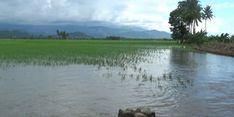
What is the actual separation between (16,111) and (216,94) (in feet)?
28.6

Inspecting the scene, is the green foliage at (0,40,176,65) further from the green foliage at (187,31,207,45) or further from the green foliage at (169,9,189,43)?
the green foliage at (169,9,189,43)

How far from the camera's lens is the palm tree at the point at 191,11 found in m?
90.9

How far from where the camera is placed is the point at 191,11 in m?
91.0

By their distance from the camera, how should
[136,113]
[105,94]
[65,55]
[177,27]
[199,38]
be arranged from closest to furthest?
[136,113], [105,94], [65,55], [199,38], [177,27]

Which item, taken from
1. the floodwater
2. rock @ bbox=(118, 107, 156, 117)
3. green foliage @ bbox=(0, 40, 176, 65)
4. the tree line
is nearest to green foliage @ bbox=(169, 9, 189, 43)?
the tree line

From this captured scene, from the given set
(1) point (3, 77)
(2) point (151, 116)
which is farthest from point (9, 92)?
(2) point (151, 116)

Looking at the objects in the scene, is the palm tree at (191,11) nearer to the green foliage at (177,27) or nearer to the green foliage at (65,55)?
the green foliage at (177,27)

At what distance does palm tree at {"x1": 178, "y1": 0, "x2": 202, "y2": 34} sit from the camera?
90875 millimetres

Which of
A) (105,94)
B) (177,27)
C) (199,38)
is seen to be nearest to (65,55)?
(105,94)

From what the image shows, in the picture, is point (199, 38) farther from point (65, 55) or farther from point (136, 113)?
point (136, 113)

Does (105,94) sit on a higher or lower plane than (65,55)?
higher

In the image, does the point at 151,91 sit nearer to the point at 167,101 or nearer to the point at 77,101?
the point at 167,101

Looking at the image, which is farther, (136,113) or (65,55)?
(65,55)

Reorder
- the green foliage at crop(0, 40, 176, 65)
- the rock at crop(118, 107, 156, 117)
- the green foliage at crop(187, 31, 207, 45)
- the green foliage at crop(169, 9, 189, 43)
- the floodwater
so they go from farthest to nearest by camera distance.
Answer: the green foliage at crop(169, 9, 189, 43)
the green foliage at crop(187, 31, 207, 45)
the green foliage at crop(0, 40, 176, 65)
the floodwater
the rock at crop(118, 107, 156, 117)
